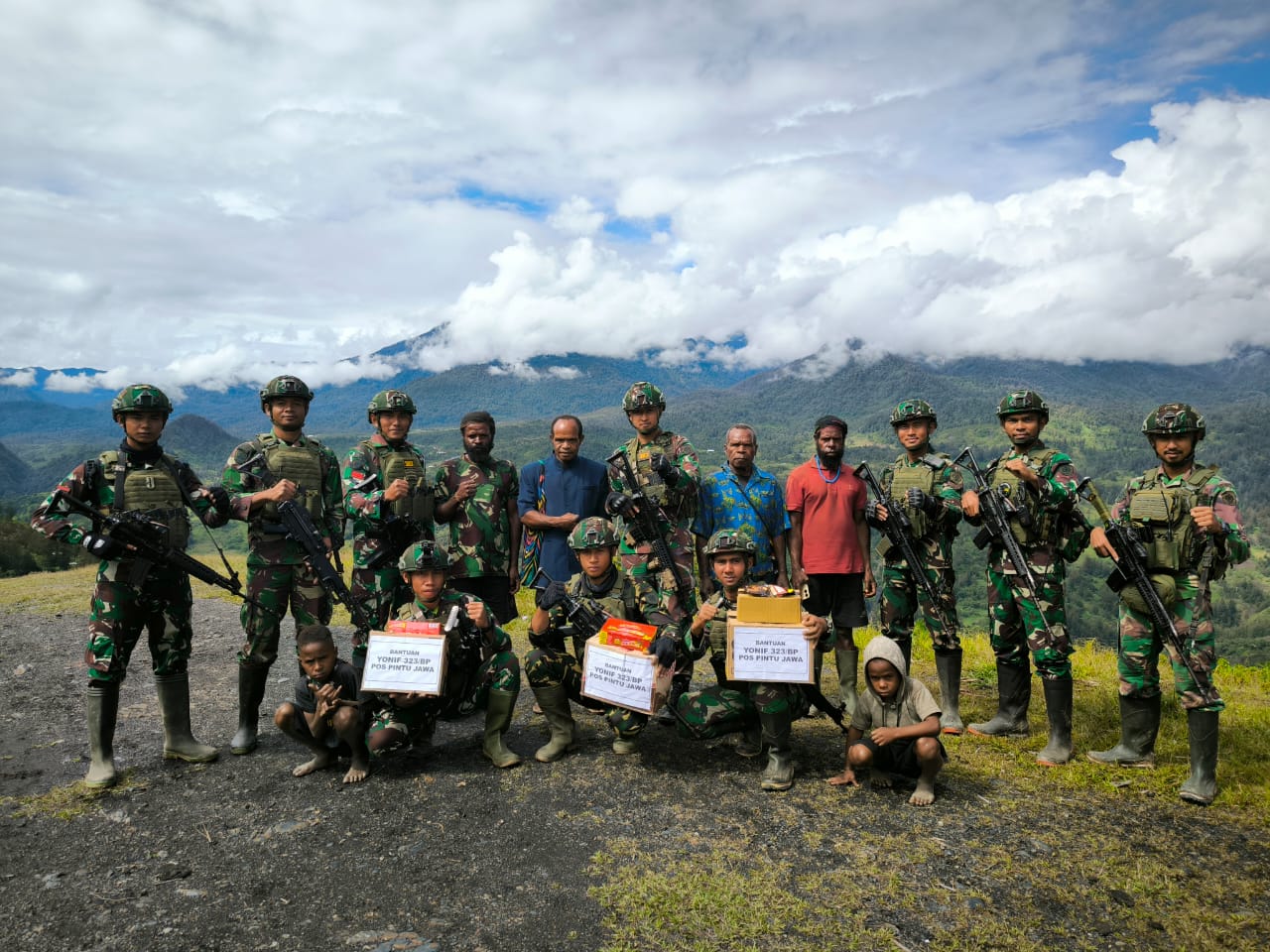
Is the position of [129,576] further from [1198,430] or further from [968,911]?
[1198,430]

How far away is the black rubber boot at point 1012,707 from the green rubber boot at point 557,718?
3943 mm

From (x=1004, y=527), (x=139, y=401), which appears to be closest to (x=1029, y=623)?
(x=1004, y=527)

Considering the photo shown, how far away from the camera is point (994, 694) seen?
8805 mm

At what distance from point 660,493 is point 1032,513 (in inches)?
136

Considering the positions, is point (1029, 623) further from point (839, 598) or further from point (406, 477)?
point (406, 477)

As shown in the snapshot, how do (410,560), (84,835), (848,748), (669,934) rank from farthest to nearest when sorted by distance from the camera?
(410,560), (848,748), (84,835), (669,934)

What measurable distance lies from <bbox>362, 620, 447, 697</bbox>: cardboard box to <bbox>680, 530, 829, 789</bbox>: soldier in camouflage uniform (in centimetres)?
214

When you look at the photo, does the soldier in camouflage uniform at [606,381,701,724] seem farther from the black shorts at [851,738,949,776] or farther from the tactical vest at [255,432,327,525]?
the tactical vest at [255,432,327,525]

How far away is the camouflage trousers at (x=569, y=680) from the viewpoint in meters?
6.58

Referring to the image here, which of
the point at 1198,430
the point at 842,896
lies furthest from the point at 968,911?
the point at 1198,430

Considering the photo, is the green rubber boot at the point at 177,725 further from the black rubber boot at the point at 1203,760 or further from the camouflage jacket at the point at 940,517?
the black rubber boot at the point at 1203,760

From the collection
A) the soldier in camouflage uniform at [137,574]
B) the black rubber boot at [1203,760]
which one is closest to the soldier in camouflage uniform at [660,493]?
the soldier in camouflage uniform at [137,574]

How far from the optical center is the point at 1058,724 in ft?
21.6

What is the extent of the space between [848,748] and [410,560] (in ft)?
12.9
